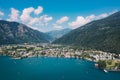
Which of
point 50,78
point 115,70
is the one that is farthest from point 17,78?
point 115,70

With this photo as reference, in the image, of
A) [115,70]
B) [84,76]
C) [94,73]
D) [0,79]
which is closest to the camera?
[0,79]

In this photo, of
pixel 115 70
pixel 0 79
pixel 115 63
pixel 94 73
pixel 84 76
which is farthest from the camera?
pixel 115 63

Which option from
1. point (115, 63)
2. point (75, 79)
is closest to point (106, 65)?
point (115, 63)

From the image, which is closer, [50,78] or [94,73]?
[50,78]

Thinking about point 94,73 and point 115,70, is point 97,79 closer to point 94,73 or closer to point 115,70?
point 94,73

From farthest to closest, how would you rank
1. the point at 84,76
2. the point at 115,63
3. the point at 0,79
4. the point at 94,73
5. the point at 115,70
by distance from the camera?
1. the point at 115,63
2. the point at 115,70
3. the point at 94,73
4. the point at 84,76
5. the point at 0,79

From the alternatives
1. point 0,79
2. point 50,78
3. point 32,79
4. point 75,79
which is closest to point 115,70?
point 75,79

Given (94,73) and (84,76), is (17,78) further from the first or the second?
(94,73)

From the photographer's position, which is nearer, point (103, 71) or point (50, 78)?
point (50, 78)
